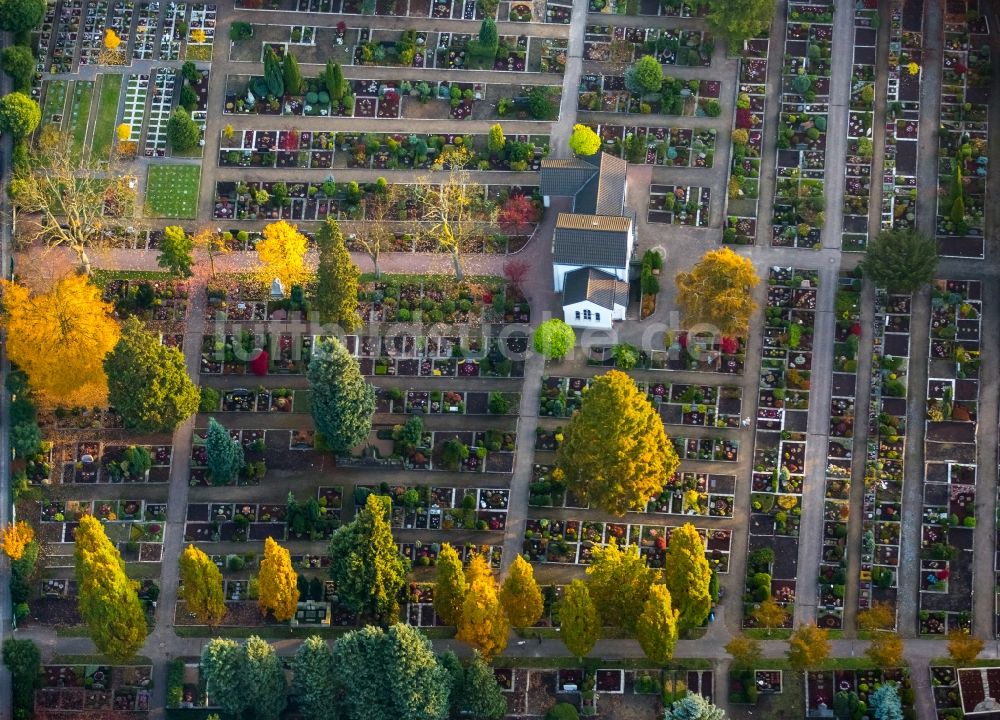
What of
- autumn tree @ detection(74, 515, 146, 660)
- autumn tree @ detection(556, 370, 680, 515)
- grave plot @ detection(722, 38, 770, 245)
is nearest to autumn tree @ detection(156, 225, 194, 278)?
autumn tree @ detection(74, 515, 146, 660)

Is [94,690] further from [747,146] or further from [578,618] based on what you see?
[747,146]

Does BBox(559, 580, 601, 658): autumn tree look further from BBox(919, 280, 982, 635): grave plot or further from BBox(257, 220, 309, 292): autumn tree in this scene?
BBox(257, 220, 309, 292): autumn tree

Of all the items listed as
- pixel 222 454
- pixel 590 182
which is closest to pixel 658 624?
pixel 222 454

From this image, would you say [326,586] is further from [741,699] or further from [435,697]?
[741,699]

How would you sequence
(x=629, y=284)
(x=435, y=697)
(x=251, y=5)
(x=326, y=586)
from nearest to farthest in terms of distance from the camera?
1. (x=435, y=697)
2. (x=326, y=586)
3. (x=629, y=284)
4. (x=251, y=5)

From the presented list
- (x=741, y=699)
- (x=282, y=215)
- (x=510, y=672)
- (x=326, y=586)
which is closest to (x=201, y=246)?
(x=282, y=215)

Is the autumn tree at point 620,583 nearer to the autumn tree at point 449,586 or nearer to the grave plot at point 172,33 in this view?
the autumn tree at point 449,586
